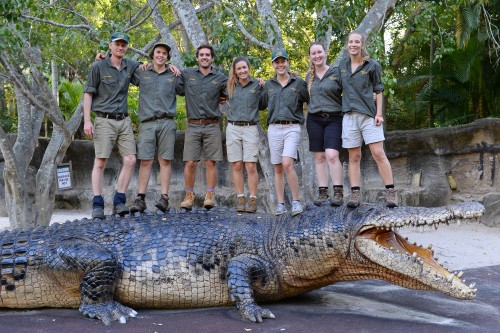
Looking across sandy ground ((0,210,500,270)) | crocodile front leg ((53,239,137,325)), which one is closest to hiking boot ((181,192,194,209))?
crocodile front leg ((53,239,137,325))

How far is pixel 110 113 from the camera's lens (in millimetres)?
6035

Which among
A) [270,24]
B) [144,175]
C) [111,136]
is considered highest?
[270,24]

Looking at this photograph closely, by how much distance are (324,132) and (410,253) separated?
159cm

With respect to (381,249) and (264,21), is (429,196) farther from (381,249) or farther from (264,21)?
(381,249)

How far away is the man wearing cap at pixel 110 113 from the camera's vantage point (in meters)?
5.98

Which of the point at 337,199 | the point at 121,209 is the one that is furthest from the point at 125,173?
the point at 337,199

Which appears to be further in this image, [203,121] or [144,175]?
[203,121]

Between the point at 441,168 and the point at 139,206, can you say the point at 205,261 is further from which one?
the point at 441,168

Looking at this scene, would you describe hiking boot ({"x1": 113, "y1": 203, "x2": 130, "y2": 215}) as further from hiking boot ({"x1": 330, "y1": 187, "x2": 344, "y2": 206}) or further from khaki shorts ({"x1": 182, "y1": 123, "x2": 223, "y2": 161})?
hiking boot ({"x1": 330, "y1": 187, "x2": 344, "y2": 206})

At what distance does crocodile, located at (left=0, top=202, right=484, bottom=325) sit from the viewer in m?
4.62

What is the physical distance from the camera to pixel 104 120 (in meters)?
6.04

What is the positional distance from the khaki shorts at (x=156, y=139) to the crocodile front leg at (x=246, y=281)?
1833mm

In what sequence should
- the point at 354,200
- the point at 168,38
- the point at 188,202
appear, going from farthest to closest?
the point at 168,38 → the point at 188,202 → the point at 354,200

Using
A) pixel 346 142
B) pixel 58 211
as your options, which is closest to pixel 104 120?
pixel 346 142
